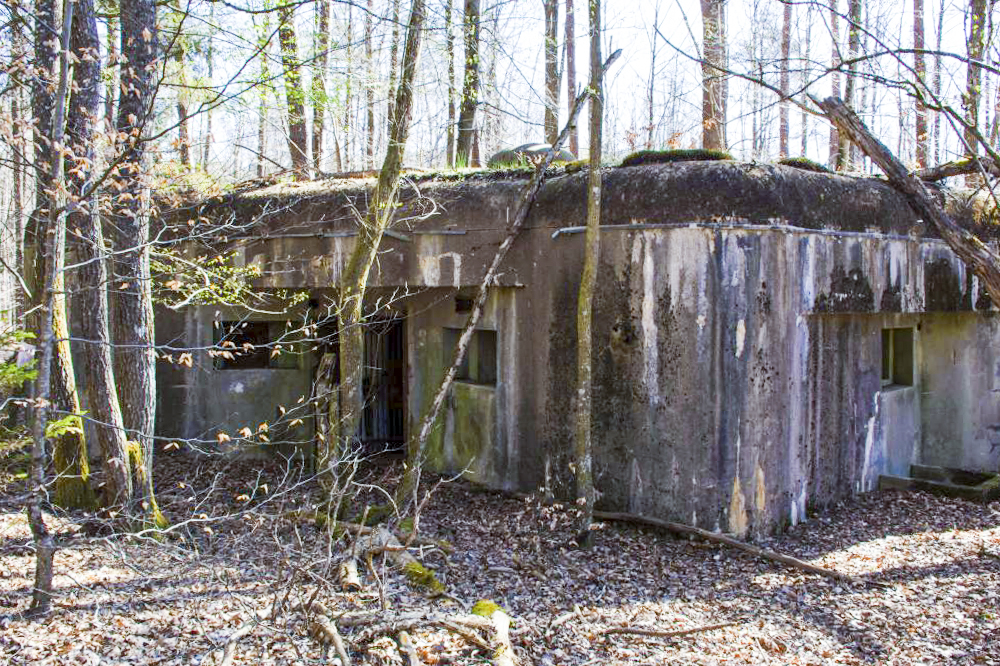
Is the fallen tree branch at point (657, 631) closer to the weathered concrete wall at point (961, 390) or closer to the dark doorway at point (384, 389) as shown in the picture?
the weathered concrete wall at point (961, 390)

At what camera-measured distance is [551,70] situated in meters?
16.0

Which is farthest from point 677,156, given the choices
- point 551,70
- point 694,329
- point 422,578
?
point 551,70

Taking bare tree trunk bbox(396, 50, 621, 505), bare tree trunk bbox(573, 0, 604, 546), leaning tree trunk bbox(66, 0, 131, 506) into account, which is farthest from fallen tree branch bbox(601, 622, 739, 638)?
leaning tree trunk bbox(66, 0, 131, 506)

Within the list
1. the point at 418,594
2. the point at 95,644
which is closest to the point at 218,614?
the point at 95,644

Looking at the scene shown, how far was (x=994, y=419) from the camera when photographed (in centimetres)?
827

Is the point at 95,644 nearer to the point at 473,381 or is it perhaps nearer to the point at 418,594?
the point at 418,594

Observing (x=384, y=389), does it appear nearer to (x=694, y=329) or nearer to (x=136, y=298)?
(x=136, y=298)

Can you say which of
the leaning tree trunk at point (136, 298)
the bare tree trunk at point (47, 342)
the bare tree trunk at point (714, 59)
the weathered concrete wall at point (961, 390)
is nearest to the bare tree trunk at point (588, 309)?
the leaning tree trunk at point (136, 298)

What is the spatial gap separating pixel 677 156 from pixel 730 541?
3.25 meters

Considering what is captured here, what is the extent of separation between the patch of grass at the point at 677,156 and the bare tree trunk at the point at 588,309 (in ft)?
2.81

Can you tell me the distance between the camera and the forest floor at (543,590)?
437 centimetres

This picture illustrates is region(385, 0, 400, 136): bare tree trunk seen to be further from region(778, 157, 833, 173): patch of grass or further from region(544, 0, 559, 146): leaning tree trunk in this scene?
region(778, 157, 833, 173): patch of grass

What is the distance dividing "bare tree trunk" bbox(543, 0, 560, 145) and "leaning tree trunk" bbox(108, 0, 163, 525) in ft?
24.3

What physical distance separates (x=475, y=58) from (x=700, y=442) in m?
4.29
